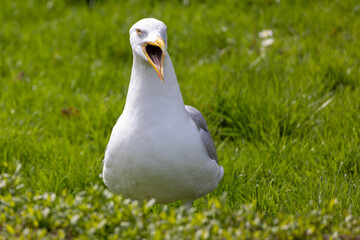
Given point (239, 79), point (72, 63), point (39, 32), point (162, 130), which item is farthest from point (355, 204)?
point (39, 32)

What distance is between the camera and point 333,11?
6344 millimetres

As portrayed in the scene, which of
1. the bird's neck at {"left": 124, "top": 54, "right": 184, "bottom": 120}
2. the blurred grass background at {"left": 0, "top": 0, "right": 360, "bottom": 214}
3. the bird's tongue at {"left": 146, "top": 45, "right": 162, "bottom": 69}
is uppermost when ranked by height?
the bird's tongue at {"left": 146, "top": 45, "right": 162, "bottom": 69}

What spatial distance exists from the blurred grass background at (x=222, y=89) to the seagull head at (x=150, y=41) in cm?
110

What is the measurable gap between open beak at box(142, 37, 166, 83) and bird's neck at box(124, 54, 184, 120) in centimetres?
4

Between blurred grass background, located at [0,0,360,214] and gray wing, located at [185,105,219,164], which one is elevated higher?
gray wing, located at [185,105,219,164]

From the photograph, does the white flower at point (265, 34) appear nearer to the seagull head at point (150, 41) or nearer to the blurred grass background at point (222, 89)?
the blurred grass background at point (222, 89)

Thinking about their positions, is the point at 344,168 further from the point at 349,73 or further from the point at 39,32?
the point at 39,32

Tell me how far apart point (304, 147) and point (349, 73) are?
1.32 metres

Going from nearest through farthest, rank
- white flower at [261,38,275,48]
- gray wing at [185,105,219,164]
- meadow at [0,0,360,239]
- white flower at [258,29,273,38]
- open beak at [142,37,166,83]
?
meadow at [0,0,360,239] → open beak at [142,37,166,83] → gray wing at [185,105,219,164] → white flower at [261,38,275,48] → white flower at [258,29,273,38]

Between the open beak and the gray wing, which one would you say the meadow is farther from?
the open beak

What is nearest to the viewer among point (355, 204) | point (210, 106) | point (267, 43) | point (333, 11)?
point (355, 204)

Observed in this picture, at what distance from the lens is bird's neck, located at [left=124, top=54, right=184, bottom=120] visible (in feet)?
9.38

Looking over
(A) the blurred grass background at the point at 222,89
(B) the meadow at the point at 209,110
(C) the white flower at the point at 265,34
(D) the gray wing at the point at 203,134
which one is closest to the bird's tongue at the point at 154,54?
(D) the gray wing at the point at 203,134

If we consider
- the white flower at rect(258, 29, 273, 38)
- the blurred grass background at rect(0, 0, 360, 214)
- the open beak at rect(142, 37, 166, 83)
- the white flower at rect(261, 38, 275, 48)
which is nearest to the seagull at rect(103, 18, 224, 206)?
the open beak at rect(142, 37, 166, 83)
